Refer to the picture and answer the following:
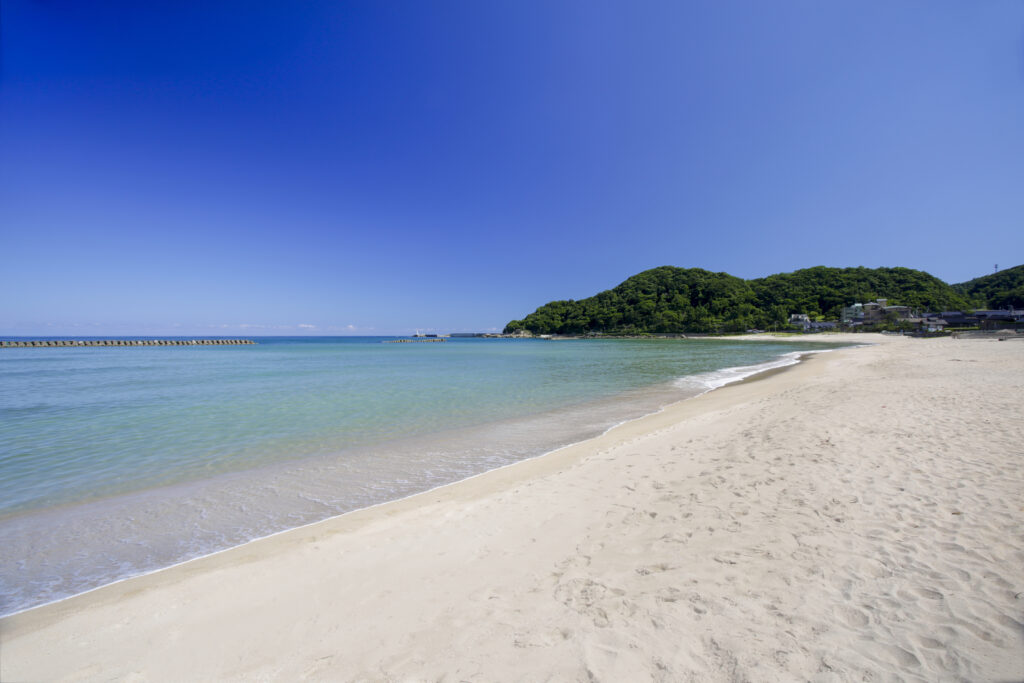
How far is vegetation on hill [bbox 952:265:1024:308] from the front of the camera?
84562 millimetres

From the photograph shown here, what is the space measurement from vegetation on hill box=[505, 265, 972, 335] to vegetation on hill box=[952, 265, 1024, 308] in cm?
369

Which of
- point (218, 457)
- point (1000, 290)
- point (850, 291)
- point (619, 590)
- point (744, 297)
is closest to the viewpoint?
point (619, 590)

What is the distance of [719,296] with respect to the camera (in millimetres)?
121438

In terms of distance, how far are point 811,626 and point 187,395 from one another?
852 inches

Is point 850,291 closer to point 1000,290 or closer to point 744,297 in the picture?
point 744,297

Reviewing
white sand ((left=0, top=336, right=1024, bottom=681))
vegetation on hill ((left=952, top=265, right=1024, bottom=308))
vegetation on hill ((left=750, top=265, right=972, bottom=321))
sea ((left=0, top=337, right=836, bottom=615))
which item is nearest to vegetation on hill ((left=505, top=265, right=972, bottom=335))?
vegetation on hill ((left=750, top=265, right=972, bottom=321))

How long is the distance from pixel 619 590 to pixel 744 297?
13599cm

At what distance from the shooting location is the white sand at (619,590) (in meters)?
2.51

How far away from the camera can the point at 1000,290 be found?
329ft

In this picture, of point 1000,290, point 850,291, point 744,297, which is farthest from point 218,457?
point 1000,290

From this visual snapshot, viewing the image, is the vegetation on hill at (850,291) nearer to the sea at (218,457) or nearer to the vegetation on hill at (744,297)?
the vegetation on hill at (744,297)

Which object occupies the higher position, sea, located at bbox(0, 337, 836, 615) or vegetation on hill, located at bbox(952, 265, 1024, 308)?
vegetation on hill, located at bbox(952, 265, 1024, 308)

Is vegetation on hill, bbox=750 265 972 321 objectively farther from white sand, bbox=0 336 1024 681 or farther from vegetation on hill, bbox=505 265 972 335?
white sand, bbox=0 336 1024 681

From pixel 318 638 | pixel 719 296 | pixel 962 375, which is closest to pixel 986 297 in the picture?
pixel 719 296
